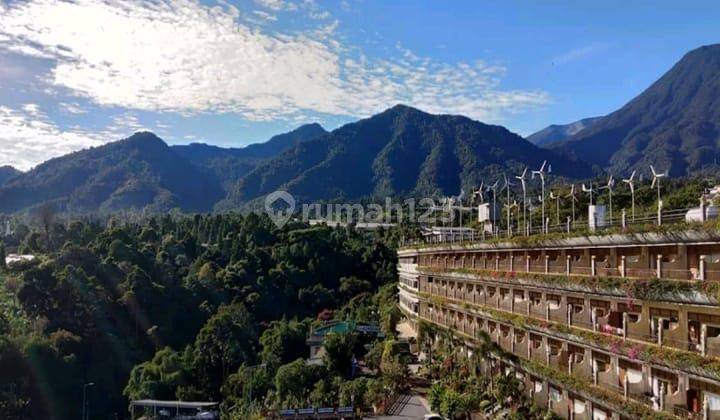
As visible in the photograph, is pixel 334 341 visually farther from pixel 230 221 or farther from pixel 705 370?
pixel 230 221

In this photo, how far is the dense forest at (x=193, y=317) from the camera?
138 feet

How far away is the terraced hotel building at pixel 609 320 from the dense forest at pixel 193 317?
8507 mm

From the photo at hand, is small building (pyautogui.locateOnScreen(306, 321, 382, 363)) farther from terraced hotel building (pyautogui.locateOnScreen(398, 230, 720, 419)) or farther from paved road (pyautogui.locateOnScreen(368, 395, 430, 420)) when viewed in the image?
terraced hotel building (pyautogui.locateOnScreen(398, 230, 720, 419))

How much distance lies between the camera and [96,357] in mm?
57281

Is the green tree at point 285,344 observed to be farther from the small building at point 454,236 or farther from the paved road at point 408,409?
the paved road at point 408,409

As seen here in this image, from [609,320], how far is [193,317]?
2190 inches

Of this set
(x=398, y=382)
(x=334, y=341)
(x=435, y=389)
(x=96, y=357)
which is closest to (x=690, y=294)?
(x=435, y=389)

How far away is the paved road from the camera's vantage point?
3102cm

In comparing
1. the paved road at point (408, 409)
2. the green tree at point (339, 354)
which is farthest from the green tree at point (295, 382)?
the paved road at point (408, 409)

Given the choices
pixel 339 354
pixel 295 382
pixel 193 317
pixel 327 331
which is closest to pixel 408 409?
pixel 295 382

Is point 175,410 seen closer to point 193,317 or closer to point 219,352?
point 219,352

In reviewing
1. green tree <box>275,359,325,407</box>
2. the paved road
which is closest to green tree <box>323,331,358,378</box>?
green tree <box>275,359,325,407</box>

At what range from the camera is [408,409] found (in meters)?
32.2

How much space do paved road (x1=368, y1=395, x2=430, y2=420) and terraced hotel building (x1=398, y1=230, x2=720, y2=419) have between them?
14.5ft
